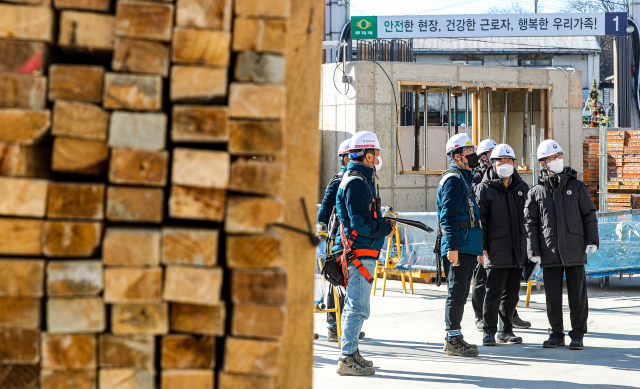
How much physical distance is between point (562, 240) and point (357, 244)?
7.75 ft

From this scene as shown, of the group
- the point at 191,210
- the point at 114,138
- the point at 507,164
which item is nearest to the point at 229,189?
the point at 191,210

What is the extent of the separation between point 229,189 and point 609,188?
16.0m

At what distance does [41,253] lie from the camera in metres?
2.56

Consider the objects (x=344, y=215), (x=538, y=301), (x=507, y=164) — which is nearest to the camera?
(x=344, y=215)

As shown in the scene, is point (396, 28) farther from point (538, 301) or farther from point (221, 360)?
point (221, 360)

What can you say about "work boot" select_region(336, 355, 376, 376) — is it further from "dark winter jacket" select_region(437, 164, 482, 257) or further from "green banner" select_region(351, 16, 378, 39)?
"green banner" select_region(351, 16, 378, 39)

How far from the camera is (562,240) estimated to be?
7070 mm

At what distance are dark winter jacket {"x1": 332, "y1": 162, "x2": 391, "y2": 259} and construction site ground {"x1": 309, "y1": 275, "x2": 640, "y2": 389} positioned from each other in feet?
3.78

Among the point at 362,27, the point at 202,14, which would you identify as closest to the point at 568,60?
the point at 362,27

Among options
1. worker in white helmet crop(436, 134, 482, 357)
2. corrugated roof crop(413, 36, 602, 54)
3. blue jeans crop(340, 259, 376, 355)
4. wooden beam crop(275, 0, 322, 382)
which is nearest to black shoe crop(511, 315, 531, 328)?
worker in white helmet crop(436, 134, 482, 357)

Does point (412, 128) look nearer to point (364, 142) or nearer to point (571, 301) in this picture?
point (571, 301)

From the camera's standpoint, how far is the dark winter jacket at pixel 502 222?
7.35 meters

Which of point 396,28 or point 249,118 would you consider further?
point 396,28

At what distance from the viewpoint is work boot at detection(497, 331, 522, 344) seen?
7348 mm
